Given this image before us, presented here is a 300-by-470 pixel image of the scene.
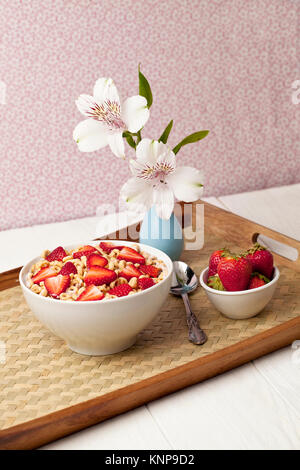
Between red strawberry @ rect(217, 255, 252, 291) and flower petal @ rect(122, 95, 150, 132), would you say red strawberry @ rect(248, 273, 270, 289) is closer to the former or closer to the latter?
red strawberry @ rect(217, 255, 252, 291)

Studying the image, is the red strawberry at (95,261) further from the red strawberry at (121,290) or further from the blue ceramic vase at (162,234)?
the blue ceramic vase at (162,234)

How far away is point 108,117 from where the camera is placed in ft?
3.73

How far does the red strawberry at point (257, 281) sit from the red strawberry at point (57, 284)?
36 cm

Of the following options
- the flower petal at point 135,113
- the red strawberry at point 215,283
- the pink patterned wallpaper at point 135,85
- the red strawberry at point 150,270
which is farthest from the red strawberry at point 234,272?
the pink patterned wallpaper at point 135,85

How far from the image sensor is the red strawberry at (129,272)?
37.2 inches

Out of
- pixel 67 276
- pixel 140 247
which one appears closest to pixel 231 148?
pixel 140 247

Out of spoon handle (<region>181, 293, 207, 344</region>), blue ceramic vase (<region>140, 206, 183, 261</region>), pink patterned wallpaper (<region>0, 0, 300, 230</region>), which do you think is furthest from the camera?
pink patterned wallpaper (<region>0, 0, 300, 230</region>)

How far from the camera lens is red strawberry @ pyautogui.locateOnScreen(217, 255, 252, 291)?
1003 millimetres

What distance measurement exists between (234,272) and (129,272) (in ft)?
0.66

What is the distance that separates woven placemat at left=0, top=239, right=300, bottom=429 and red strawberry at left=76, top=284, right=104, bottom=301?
13 centimetres

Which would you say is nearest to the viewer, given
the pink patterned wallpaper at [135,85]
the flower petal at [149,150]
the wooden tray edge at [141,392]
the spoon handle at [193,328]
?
the wooden tray edge at [141,392]

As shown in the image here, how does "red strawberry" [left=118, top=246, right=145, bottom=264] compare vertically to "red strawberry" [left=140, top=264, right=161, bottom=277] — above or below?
above

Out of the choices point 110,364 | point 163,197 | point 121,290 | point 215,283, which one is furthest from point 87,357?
point 163,197

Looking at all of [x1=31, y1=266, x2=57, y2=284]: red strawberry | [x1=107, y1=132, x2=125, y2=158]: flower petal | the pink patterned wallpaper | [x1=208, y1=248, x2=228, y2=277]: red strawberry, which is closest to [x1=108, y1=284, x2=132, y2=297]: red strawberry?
[x1=31, y1=266, x2=57, y2=284]: red strawberry
